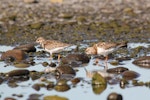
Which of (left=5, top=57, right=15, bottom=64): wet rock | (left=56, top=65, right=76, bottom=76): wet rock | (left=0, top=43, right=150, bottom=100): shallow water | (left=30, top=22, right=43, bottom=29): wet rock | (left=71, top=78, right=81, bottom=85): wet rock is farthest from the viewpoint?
(left=30, top=22, right=43, bottom=29): wet rock

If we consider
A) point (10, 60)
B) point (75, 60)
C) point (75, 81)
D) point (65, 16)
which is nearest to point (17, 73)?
point (75, 81)

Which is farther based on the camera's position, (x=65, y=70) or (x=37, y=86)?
(x=65, y=70)

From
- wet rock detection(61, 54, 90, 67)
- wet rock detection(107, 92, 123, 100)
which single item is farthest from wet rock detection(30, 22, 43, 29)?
wet rock detection(107, 92, 123, 100)

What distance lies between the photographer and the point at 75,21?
99.7ft

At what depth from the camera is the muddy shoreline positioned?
26.6m

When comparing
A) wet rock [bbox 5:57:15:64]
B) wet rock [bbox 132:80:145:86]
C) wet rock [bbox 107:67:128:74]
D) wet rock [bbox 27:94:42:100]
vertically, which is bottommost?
wet rock [bbox 27:94:42:100]

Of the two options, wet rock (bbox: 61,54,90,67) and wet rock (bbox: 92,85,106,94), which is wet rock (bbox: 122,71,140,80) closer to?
wet rock (bbox: 92,85,106,94)

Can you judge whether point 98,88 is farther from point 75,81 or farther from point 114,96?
point 114,96

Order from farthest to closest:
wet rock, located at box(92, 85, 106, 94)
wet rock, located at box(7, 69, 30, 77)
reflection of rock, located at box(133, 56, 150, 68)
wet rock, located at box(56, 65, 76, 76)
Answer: reflection of rock, located at box(133, 56, 150, 68), wet rock, located at box(56, 65, 76, 76), wet rock, located at box(7, 69, 30, 77), wet rock, located at box(92, 85, 106, 94)

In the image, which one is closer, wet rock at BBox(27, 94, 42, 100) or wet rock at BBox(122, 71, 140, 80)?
wet rock at BBox(27, 94, 42, 100)

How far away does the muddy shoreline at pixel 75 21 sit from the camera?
26622 mm

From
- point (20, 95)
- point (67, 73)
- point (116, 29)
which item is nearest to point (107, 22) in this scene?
point (116, 29)

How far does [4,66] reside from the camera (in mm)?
19016

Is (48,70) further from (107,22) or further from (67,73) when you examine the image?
(107,22)
